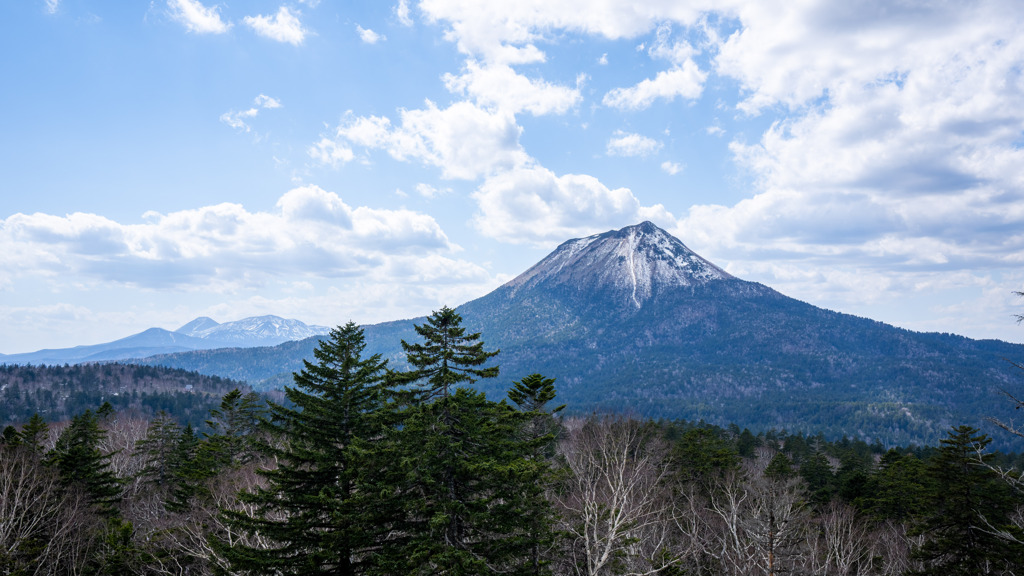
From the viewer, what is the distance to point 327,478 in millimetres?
16328

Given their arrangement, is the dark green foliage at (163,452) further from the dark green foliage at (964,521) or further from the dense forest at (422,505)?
the dark green foliage at (964,521)

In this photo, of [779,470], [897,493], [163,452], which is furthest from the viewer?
[779,470]

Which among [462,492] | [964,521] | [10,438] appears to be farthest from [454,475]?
[10,438]

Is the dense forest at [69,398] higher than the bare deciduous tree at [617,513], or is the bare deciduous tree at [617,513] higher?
the bare deciduous tree at [617,513]

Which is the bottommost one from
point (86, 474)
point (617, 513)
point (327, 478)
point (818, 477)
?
point (818, 477)

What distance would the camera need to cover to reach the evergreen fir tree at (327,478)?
14750 mm

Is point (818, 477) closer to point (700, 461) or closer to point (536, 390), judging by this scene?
point (700, 461)

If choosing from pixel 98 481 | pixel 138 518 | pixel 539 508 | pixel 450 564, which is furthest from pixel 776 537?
pixel 138 518

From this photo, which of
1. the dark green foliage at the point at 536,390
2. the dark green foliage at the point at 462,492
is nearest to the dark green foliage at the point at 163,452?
the dark green foliage at the point at 536,390

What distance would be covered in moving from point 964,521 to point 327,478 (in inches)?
1036

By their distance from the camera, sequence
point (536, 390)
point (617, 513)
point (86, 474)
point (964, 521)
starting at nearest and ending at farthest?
point (617, 513)
point (964, 521)
point (536, 390)
point (86, 474)

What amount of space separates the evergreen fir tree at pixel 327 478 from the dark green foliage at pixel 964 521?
22537 mm

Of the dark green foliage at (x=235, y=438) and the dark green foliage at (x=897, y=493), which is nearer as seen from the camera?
the dark green foliage at (x=897, y=493)

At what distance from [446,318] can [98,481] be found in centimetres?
A: 2951
